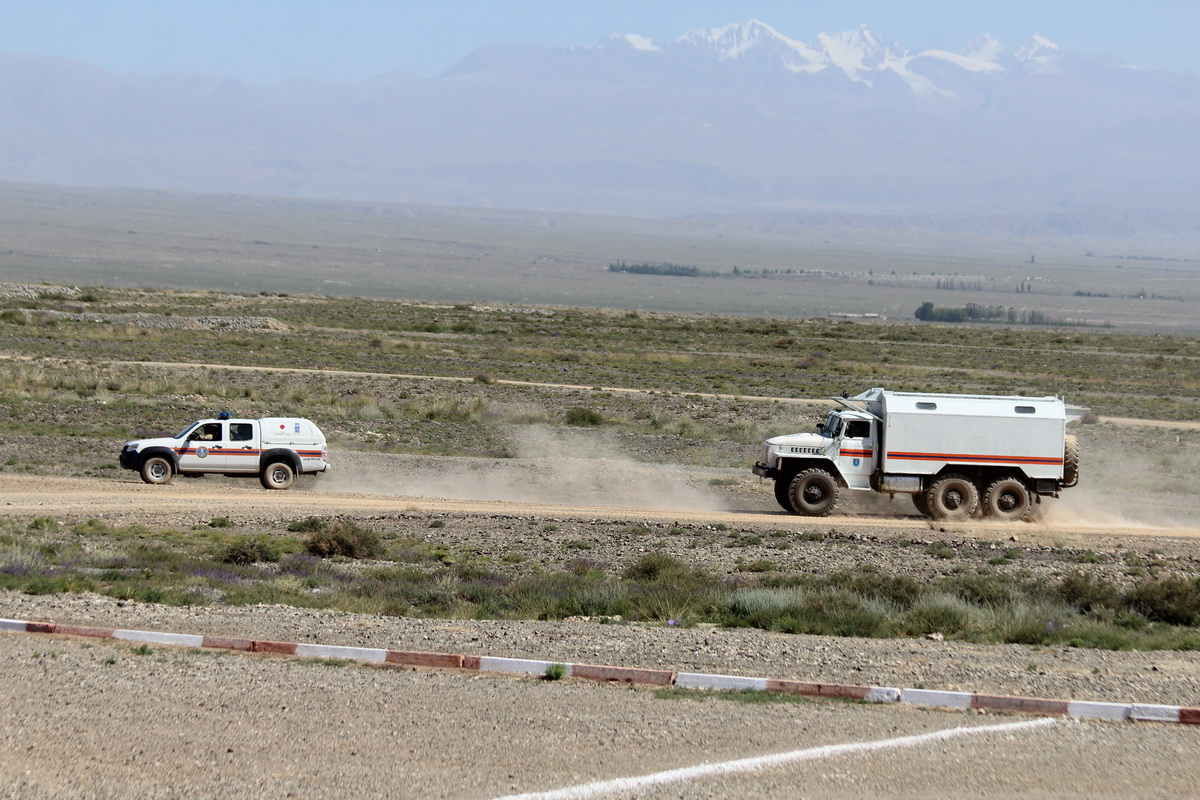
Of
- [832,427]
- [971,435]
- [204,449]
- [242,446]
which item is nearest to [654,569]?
[832,427]

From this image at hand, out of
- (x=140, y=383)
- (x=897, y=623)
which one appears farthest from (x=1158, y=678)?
(x=140, y=383)

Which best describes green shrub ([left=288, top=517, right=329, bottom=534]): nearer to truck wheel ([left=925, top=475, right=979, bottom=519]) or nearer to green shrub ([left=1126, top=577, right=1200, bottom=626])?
truck wheel ([left=925, top=475, right=979, bottom=519])

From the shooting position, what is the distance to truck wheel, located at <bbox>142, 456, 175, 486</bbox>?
78.9 ft

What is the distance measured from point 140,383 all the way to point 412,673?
1239 inches

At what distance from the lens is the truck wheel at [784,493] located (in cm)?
2369

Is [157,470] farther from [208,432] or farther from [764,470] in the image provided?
[764,470]

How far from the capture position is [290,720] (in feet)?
32.7

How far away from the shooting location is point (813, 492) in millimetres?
23516

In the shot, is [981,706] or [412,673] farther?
[412,673]

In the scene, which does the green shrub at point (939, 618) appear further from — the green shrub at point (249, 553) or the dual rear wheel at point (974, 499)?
the green shrub at point (249, 553)

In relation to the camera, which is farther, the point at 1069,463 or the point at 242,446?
the point at 242,446

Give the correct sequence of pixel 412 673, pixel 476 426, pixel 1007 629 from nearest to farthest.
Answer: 1. pixel 412 673
2. pixel 1007 629
3. pixel 476 426

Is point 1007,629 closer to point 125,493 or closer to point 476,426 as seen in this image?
point 125,493

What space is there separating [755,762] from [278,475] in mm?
17509
